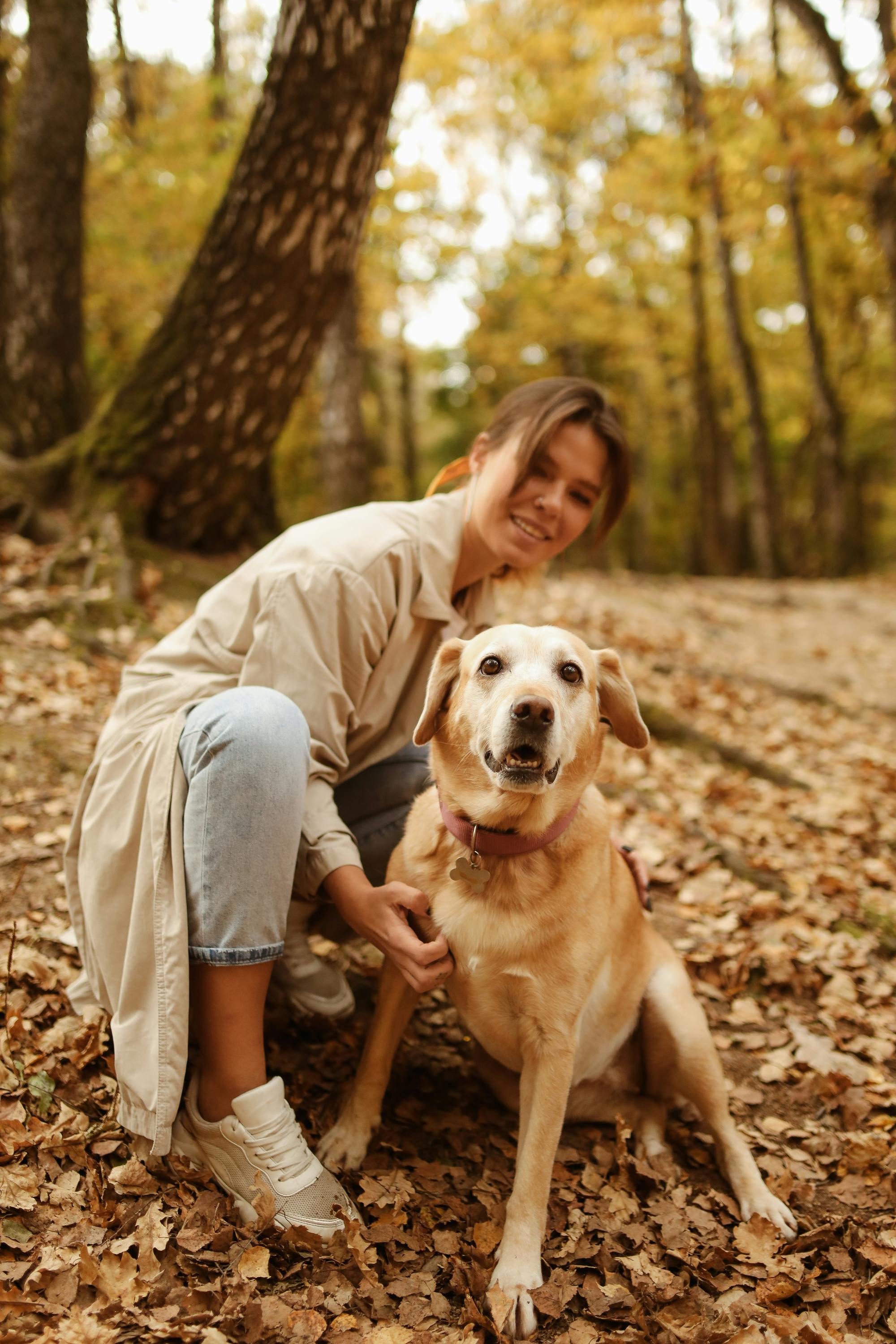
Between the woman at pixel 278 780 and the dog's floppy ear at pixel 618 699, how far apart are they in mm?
621

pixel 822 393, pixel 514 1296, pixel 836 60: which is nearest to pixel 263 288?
pixel 514 1296

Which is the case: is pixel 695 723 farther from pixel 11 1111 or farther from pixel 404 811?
pixel 11 1111

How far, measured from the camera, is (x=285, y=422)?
5.76 m

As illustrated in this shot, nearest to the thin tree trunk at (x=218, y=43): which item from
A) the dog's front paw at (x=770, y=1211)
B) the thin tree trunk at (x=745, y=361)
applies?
the thin tree trunk at (x=745, y=361)

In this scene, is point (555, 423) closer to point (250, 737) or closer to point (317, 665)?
point (317, 665)

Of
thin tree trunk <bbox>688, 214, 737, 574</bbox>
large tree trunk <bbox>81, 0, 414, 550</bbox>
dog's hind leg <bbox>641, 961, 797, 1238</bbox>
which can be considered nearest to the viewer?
dog's hind leg <bbox>641, 961, 797, 1238</bbox>

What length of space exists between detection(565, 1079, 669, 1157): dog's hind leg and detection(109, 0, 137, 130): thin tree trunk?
1283cm

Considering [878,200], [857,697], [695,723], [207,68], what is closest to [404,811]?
[695,723]

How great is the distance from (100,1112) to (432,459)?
23.3 meters

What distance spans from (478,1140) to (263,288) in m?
4.62

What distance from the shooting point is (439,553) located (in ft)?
9.68

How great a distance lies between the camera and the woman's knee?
2.20 m

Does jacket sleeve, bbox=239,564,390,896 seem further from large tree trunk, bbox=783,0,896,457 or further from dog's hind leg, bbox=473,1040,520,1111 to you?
large tree trunk, bbox=783,0,896,457

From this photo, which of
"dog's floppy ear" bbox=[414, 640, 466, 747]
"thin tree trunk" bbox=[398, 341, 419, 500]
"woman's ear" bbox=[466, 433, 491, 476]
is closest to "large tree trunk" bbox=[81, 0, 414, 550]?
"woman's ear" bbox=[466, 433, 491, 476]
